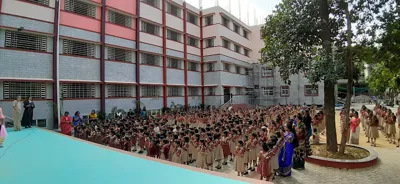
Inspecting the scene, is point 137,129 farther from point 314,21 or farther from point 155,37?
point 155,37

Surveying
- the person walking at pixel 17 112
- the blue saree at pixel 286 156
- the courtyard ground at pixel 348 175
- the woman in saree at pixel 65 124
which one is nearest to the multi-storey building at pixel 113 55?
the person walking at pixel 17 112

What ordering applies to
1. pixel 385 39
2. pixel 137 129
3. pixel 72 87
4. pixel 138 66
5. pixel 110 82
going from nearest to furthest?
pixel 385 39, pixel 137 129, pixel 72 87, pixel 110 82, pixel 138 66

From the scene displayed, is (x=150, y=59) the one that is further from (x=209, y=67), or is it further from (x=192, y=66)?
(x=209, y=67)

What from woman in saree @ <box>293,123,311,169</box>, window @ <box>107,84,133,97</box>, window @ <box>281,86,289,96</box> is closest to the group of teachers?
window @ <box>107,84,133,97</box>

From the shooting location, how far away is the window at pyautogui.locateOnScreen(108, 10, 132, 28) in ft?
59.5

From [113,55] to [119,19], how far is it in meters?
2.94

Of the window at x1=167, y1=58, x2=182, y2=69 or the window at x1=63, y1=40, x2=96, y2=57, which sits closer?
the window at x1=63, y1=40, x2=96, y2=57

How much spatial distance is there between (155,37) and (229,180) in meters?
19.0

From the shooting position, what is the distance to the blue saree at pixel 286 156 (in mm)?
6270

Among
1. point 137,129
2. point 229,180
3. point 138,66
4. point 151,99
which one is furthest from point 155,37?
point 229,180

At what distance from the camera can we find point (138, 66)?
64.4 feet

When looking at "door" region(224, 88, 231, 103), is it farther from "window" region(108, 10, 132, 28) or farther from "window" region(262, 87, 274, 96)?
"window" region(108, 10, 132, 28)

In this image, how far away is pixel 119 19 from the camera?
18.7m

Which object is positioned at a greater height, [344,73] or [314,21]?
[314,21]
